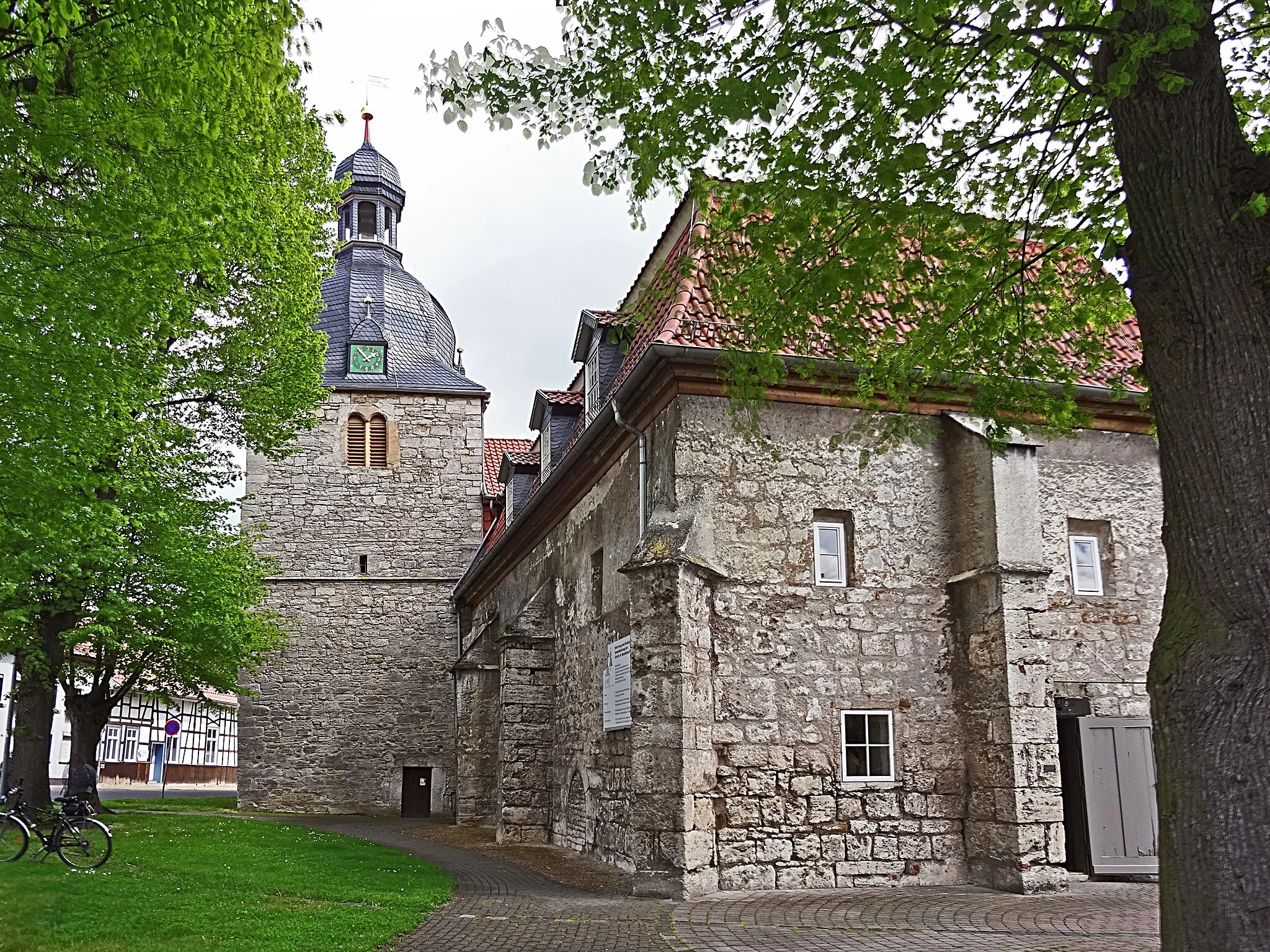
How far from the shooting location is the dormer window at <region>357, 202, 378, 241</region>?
33.8 metres

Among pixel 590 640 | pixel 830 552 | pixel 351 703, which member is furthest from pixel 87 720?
pixel 830 552

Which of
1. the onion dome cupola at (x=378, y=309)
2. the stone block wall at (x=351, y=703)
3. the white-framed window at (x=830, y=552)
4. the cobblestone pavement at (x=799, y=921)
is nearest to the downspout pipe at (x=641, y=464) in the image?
the white-framed window at (x=830, y=552)

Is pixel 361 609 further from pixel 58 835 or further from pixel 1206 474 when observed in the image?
pixel 1206 474

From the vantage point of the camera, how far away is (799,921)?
938 cm

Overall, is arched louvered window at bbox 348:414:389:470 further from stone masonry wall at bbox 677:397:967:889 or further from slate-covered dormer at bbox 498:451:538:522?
stone masonry wall at bbox 677:397:967:889

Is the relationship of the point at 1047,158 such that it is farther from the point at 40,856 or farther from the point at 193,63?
the point at 40,856

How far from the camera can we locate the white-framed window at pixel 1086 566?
1285cm

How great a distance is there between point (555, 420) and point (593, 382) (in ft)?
10.2

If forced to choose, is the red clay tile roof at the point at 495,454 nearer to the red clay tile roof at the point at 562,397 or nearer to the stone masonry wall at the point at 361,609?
the stone masonry wall at the point at 361,609

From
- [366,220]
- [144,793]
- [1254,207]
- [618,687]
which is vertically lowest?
[144,793]

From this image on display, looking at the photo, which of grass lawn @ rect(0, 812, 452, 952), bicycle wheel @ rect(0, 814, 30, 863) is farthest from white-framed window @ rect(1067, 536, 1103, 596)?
bicycle wheel @ rect(0, 814, 30, 863)

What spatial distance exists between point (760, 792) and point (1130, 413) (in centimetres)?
632

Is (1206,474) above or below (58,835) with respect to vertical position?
above

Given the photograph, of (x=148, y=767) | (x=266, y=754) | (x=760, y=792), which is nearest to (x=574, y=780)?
(x=760, y=792)
